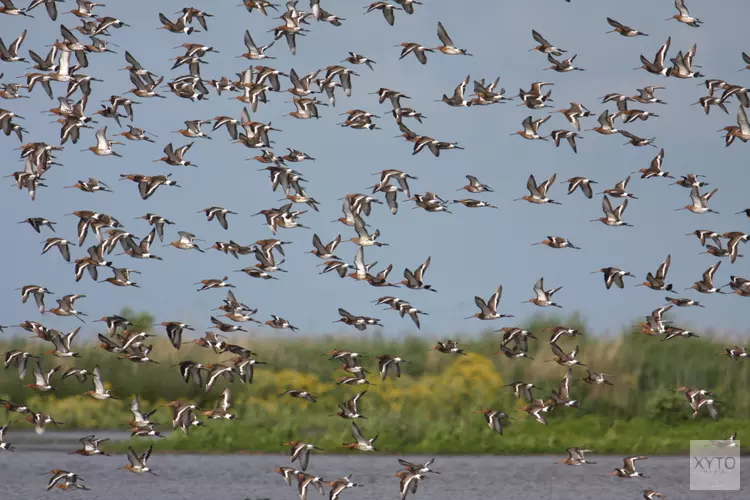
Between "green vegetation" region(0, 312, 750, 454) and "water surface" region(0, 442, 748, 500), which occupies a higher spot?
"green vegetation" region(0, 312, 750, 454)

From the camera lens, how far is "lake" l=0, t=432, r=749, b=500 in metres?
38.8

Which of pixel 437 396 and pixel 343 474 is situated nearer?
pixel 343 474

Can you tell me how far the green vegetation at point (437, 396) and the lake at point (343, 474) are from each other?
0.62m

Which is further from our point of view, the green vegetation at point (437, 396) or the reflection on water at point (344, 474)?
the green vegetation at point (437, 396)

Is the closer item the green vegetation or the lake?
the lake

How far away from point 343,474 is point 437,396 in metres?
4.58

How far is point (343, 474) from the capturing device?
4156 centimetres

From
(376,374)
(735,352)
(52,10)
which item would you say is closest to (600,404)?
(376,374)

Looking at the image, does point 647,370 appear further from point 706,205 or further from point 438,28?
point 438,28

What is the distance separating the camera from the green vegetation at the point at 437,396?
4353 cm

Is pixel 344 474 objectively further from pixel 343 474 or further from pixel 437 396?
pixel 437 396

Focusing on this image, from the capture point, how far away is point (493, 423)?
3847cm

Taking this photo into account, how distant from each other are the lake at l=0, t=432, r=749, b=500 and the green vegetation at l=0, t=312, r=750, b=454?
622 mm

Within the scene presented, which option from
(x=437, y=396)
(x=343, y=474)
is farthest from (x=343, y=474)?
(x=437, y=396)
